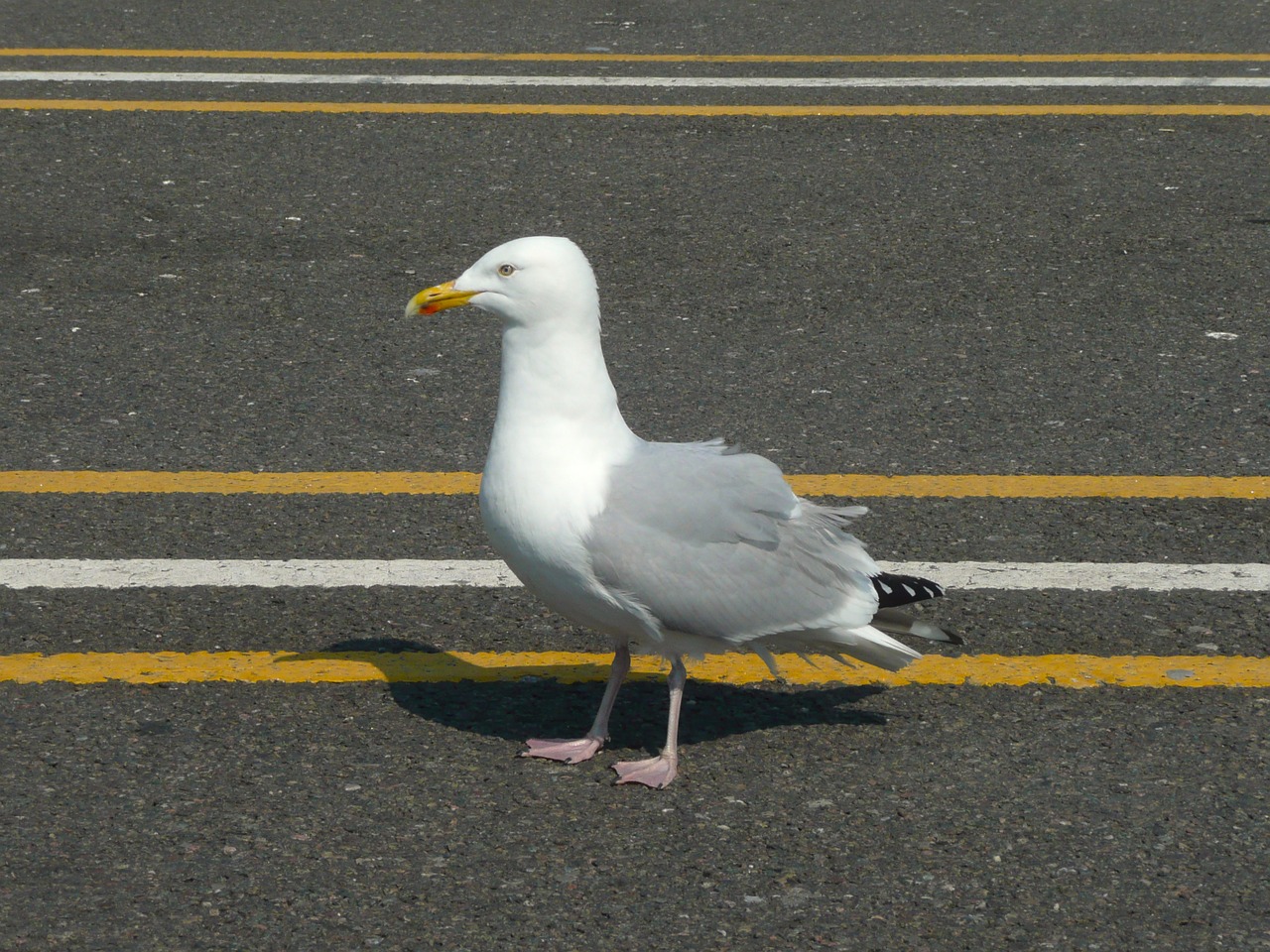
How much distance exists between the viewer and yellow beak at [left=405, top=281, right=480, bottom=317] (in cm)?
328

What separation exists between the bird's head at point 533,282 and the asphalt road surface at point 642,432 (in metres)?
0.79

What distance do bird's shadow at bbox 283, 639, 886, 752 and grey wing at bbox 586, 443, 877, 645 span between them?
272 millimetres

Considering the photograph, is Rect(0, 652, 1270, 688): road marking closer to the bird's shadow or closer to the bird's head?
the bird's shadow

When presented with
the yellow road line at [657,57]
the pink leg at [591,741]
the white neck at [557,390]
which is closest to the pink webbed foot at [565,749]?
the pink leg at [591,741]

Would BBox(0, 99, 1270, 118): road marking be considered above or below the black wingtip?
above

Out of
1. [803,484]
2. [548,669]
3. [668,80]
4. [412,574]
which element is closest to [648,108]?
[668,80]

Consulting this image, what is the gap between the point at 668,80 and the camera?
800 cm

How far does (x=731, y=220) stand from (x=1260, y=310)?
1.85 metres

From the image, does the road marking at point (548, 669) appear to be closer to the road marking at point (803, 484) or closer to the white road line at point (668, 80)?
the road marking at point (803, 484)

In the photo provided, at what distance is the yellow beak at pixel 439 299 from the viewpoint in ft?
10.7

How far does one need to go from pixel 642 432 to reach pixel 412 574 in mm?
994

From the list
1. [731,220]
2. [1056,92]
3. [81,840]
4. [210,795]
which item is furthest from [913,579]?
[1056,92]

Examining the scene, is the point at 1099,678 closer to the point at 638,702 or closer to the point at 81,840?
the point at 638,702

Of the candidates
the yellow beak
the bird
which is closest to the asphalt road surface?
the bird
